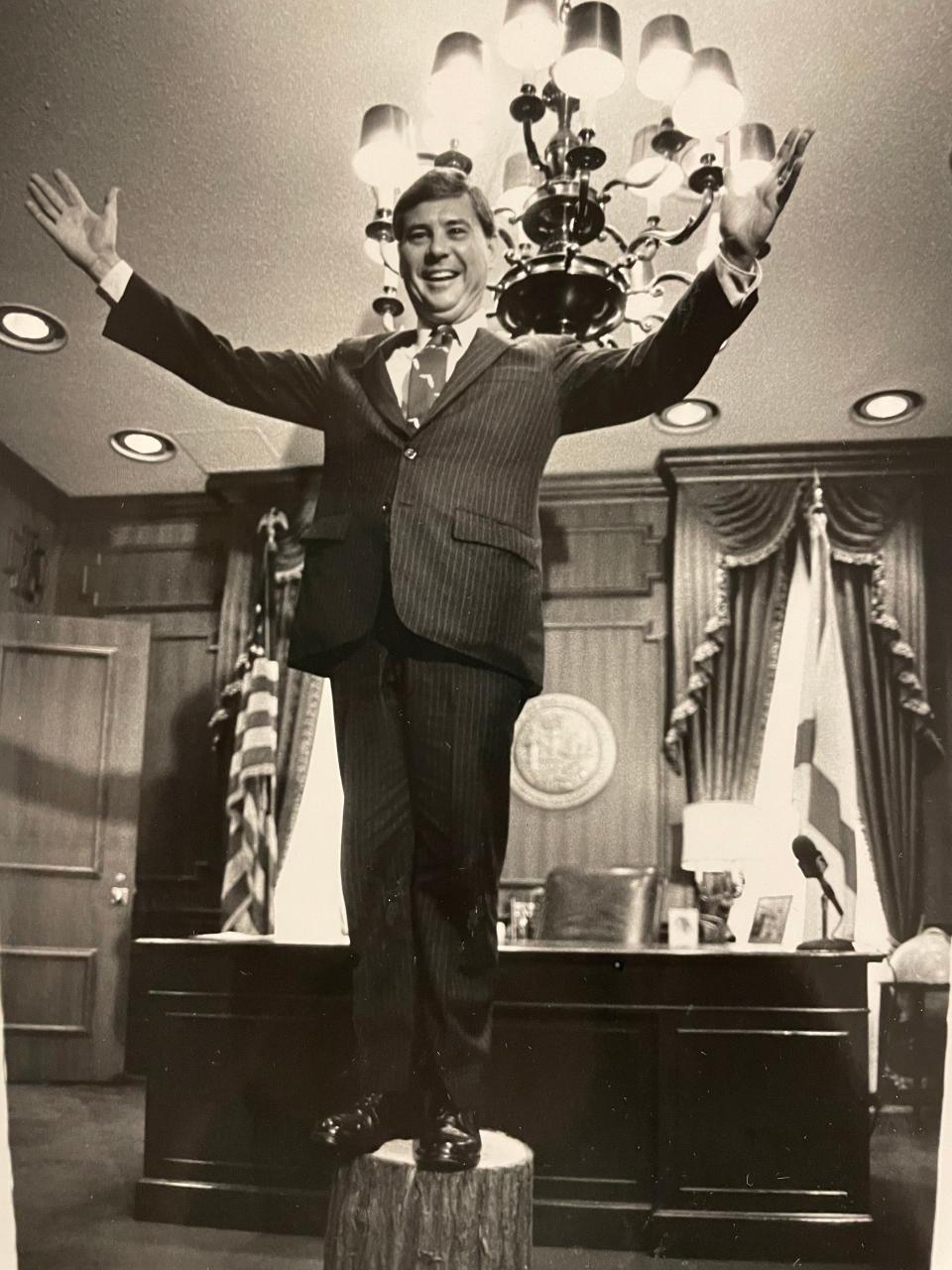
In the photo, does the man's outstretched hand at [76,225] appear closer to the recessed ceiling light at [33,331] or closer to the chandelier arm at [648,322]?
the recessed ceiling light at [33,331]

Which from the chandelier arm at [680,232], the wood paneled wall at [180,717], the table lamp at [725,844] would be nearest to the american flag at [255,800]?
the wood paneled wall at [180,717]

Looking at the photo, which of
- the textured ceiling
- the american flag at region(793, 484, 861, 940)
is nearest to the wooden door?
the textured ceiling

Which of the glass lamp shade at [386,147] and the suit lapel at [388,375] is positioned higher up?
the glass lamp shade at [386,147]

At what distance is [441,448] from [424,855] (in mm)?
544

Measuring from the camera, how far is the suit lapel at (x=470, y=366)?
1.54 metres

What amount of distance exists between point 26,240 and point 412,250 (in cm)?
156

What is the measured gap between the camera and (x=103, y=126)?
265 centimetres

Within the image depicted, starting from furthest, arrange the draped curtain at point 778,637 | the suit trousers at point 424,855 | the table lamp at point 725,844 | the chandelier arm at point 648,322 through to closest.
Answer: the draped curtain at point 778,637
the table lamp at point 725,844
the chandelier arm at point 648,322
the suit trousers at point 424,855

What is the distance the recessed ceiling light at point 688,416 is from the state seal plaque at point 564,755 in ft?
3.92

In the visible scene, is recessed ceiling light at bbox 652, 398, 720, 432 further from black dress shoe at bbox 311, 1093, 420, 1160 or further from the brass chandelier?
black dress shoe at bbox 311, 1093, 420, 1160

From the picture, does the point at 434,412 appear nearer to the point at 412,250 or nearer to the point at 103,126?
the point at 412,250

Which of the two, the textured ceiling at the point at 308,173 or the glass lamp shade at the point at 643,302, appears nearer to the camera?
the textured ceiling at the point at 308,173

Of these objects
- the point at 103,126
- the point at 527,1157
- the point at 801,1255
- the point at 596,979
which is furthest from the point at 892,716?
the point at 103,126

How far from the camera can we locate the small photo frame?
3.44 meters
